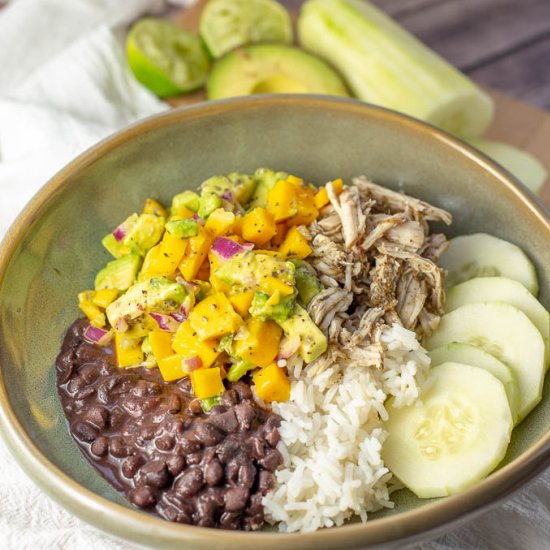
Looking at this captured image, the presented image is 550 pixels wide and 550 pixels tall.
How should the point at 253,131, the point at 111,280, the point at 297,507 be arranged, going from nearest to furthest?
the point at 297,507 → the point at 111,280 → the point at 253,131

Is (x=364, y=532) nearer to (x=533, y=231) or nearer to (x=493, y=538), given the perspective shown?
(x=493, y=538)

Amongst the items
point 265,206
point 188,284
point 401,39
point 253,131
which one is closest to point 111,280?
point 188,284

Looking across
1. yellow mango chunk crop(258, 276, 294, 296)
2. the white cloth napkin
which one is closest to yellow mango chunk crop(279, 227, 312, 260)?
yellow mango chunk crop(258, 276, 294, 296)

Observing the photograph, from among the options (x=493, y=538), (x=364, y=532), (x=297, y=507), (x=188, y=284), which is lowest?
(x=493, y=538)

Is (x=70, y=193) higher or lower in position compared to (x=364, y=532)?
higher

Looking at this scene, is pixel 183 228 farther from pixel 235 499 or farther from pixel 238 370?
pixel 235 499

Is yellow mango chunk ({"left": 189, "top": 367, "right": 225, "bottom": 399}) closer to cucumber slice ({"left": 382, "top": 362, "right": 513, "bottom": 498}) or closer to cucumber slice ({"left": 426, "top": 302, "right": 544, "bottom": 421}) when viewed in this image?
cucumber slice ({"left": 382, "top": 362, "right": 513, "bottom": 498})

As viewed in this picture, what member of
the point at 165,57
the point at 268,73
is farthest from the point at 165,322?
the point at 165,57
